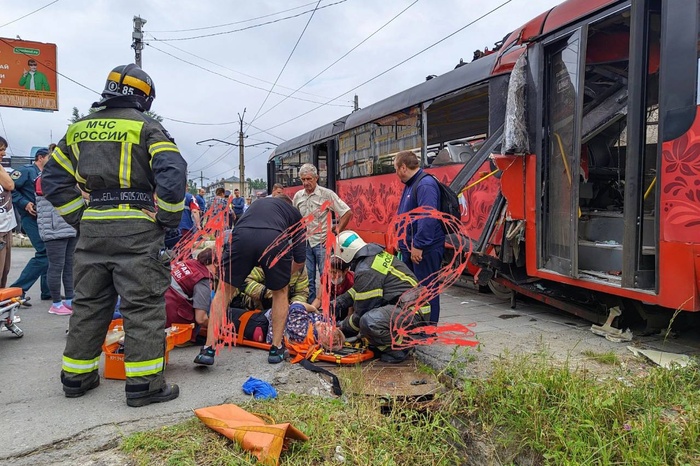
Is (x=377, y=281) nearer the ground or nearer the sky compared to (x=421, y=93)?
nearer the ground

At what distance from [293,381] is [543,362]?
176cm

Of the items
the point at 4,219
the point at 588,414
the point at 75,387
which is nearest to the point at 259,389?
the point at 75,387

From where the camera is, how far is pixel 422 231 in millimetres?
4254

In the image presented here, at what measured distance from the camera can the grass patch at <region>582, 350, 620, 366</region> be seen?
3500 millimetres

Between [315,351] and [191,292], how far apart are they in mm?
1231

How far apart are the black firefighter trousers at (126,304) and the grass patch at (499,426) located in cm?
51

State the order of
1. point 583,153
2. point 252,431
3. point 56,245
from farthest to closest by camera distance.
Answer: point 583,153, point 56,245, point 252,431

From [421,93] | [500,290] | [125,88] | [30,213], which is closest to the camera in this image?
[125,88]

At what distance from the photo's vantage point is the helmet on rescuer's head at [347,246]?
4.15 m

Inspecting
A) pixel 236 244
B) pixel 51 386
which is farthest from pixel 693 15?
pixel 51 386

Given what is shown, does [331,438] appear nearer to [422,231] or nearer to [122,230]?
[122,230]

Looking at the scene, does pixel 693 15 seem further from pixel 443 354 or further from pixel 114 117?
pixel 114 117

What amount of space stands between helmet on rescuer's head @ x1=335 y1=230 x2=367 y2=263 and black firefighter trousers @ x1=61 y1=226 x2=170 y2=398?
1.60 metres

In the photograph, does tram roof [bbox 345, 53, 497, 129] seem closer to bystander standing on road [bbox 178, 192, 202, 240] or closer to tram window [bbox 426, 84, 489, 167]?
tram window [bbox 426, 84, 489, 167]
